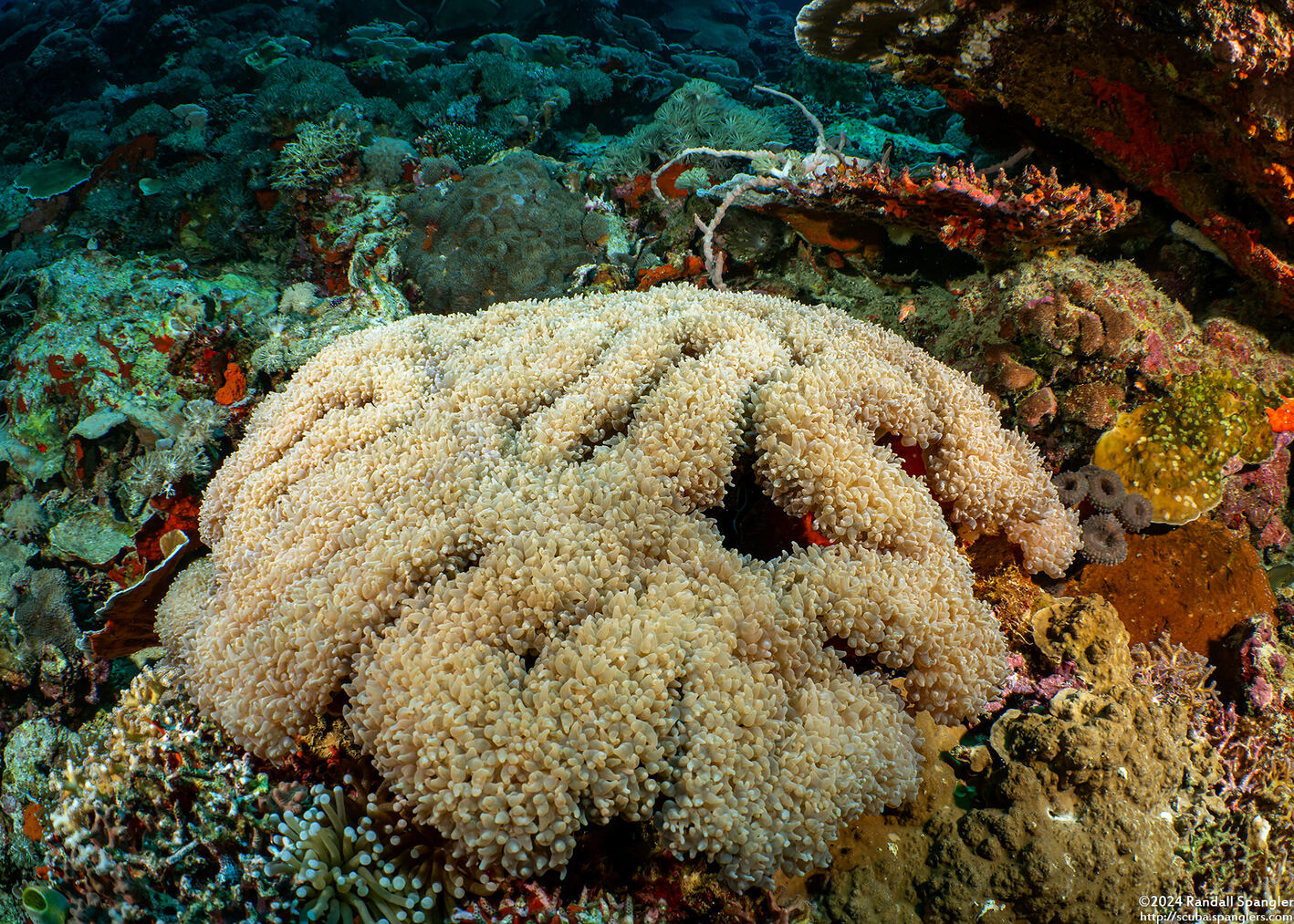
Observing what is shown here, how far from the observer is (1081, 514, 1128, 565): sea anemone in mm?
2881

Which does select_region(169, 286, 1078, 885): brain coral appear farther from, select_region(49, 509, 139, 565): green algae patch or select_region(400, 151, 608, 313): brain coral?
select_region(400, 151, 608, 313): brain coral

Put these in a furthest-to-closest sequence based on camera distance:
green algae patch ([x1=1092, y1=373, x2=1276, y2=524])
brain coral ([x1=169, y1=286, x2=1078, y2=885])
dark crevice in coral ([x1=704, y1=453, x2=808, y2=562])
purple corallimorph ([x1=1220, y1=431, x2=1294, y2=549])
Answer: purple corallimorph ([x1=1220, y1=431, x2=1294, y2=549]), green algae patch ([x1=1092, y1=373, x2=1276, y2=524]), dark crevice in coral ([x1=704, y1=453, x2=808, y2=562]), brain coral ([x1=169, y1=286, x2=1078, y2=885])

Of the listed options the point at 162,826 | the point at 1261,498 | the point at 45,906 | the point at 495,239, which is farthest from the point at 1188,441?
the point at 45,906

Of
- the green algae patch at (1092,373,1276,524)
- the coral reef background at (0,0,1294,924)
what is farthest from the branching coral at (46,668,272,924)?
the green algae patch at (1092,373,1276,524)

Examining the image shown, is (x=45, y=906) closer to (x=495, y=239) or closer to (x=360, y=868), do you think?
(x=360, y=868)

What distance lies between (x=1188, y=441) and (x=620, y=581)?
10.4 feet

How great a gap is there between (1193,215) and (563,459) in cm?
345

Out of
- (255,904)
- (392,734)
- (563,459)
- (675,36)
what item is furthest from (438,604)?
(675,36)

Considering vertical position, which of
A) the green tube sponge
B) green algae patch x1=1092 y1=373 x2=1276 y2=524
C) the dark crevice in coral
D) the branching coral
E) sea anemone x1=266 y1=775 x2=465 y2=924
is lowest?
the green tube sponge

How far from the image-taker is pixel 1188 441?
3.18 metres

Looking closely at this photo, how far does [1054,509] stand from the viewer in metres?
2.76

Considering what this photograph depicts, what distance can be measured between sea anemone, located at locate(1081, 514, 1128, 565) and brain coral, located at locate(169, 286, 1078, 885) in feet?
A: 0.78

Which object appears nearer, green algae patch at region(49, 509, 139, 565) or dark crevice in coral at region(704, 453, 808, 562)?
dark crevice in coral at region(704, 453, 808, 562)

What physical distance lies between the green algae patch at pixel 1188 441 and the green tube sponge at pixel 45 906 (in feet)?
16.6
